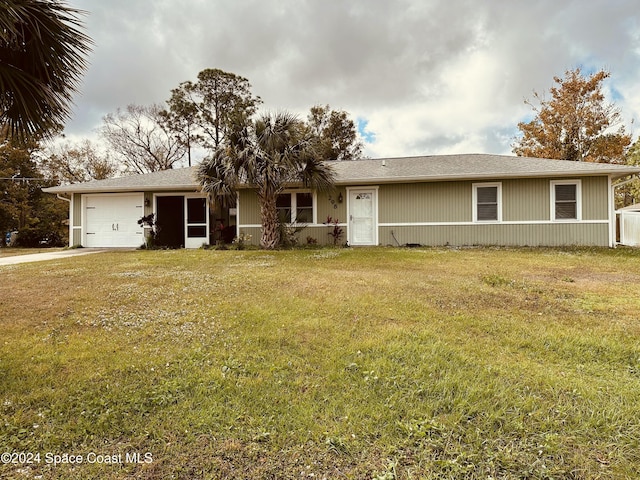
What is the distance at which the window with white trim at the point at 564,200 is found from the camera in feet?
36.0

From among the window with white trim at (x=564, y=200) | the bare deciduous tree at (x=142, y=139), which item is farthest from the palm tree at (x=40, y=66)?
the bare deciduous tree at (x=142, y=139)

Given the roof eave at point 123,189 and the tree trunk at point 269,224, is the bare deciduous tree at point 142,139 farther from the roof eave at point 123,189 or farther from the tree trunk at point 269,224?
the tree trunk at point 269,224

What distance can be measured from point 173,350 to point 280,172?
24.0 feet

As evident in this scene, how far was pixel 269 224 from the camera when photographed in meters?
10.7

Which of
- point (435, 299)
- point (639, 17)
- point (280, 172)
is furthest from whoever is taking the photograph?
point (639, 17)

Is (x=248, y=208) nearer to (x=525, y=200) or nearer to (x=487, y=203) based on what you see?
(x=487, y=203)

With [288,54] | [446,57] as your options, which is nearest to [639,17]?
[446,57]

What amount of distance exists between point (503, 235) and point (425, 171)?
3403mm

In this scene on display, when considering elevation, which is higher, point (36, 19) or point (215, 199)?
point (36, 19)

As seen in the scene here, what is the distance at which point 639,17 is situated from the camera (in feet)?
37.4

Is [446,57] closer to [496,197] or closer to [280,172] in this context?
[496,197]

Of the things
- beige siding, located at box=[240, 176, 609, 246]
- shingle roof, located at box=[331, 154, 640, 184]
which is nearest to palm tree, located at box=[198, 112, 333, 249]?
shingle roof, located at box=[331, 154, 640, 184]

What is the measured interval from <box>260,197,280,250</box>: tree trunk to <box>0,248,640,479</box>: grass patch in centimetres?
588

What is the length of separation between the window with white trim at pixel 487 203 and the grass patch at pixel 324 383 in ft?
23.3
